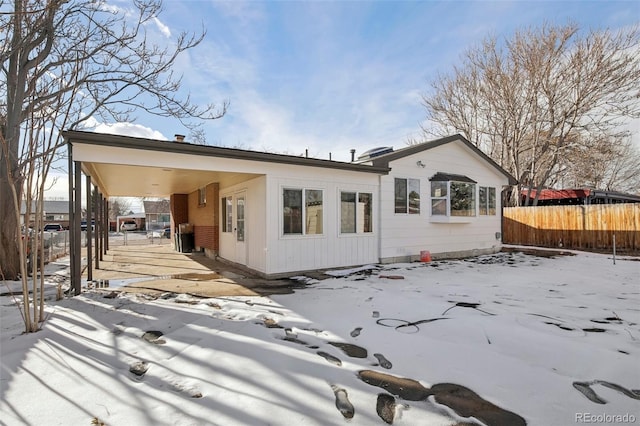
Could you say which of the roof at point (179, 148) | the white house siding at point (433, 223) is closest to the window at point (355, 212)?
the white house siding at point (433, 223)

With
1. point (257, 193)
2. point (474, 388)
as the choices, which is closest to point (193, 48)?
point (257, 193)

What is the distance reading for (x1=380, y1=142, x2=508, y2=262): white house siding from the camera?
9266 millimetres

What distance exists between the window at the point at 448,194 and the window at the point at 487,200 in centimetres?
118

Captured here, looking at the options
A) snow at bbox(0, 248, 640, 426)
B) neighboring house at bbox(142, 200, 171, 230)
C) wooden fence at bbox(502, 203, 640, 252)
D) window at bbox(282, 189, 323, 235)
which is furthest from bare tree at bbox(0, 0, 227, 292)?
neighboring house at bbox(142, 200, 171, 230)

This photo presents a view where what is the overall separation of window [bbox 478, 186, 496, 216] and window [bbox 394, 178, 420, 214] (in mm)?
3124

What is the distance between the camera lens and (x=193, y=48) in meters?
8.74

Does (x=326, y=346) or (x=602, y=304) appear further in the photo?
(x=602, y=304)

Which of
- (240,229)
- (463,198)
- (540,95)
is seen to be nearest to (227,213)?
(240,229)

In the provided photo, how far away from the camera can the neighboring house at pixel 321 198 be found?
21.2 ft

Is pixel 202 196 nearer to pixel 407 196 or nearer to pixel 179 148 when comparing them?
pixel 179 148

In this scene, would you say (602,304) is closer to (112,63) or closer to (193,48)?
(193,48)

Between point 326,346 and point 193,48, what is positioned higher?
point 193,48

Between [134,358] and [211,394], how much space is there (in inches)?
43.5

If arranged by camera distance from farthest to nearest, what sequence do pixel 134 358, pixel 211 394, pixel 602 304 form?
1. pixel 602 304
2. pixel 134 358
3. pixel 211 394
